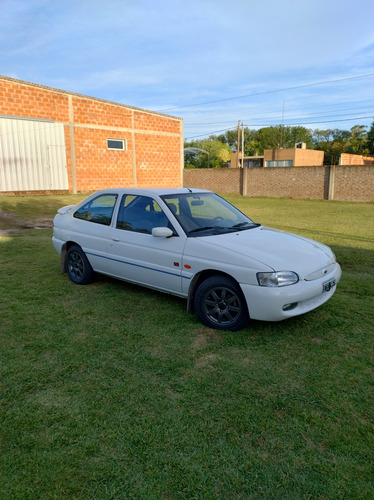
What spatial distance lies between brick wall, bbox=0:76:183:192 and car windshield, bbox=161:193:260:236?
50.7 ft

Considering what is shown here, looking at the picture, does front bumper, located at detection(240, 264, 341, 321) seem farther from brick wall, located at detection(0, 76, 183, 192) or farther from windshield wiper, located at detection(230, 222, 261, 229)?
brick wall, located at detection(0, 76, 183, 192)

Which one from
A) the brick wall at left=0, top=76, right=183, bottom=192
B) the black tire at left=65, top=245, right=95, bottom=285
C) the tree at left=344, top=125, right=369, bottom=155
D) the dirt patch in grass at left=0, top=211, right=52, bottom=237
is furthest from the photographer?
the tree at left=344, top=125, right=369, bottom=155

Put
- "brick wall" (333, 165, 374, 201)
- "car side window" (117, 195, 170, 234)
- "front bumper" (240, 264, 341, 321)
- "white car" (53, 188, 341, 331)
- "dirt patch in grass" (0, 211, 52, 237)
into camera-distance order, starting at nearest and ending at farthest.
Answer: "front bumper" (240, 264, 341, 321) < "white car" (53, 188, 341, 331) < "car side window" (117, 195, 170, 234) < "dirt patch in grass" (0, 211, 52, 237) < "brick wall" (333, 165, 374, 201)

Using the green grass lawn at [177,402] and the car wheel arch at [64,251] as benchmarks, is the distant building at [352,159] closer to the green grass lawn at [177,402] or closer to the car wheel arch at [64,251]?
the car wheel arch at [64,251]

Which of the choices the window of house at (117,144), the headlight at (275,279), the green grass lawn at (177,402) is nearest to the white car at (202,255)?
the headlight at (275,279)

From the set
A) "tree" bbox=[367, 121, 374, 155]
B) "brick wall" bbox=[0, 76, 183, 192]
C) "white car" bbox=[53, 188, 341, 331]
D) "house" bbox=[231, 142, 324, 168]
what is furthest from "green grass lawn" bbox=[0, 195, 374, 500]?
"tree" bbox=[367, 121, 374, 155]

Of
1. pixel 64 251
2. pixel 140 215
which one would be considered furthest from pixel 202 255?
pixel 64 251

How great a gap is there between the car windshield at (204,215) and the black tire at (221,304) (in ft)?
2.25

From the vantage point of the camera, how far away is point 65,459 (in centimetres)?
227

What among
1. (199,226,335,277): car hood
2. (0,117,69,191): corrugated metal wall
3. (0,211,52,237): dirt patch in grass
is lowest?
(0,211,52,237): dirt patch in grass

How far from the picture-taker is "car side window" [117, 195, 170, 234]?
4.66 metres

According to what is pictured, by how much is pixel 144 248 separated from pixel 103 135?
17927 millimetres

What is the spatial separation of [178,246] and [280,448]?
2.44 metres

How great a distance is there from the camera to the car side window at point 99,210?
5.25m
